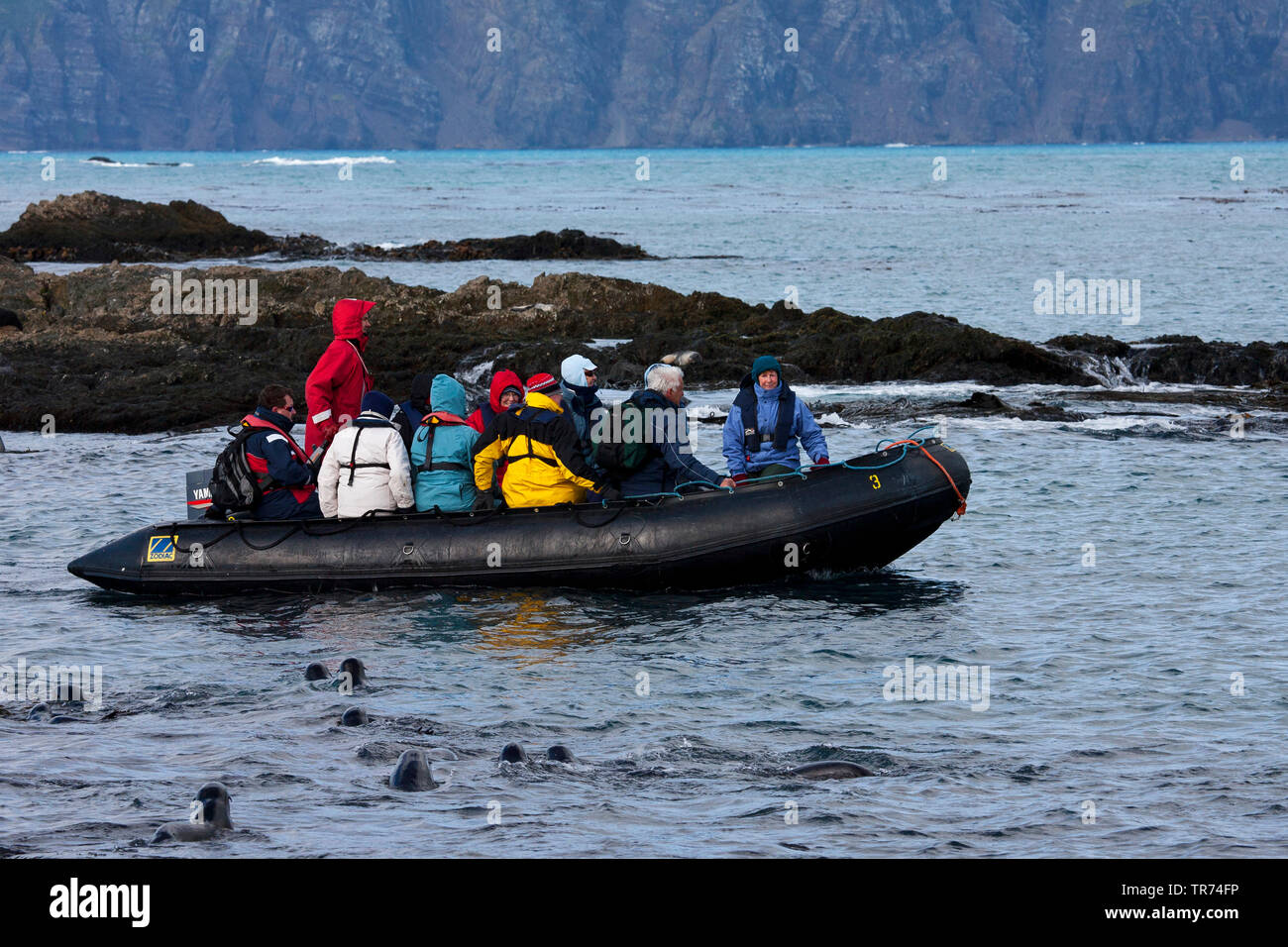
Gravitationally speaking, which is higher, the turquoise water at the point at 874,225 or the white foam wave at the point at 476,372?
the turquoise water at the point at 874,225

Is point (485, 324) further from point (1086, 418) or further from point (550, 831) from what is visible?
point (550, 831)

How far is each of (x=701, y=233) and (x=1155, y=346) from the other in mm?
40561

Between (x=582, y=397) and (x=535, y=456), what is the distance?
2.23ft

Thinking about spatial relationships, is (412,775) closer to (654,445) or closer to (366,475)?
(366,475)

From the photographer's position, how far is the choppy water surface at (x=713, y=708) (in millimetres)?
7824

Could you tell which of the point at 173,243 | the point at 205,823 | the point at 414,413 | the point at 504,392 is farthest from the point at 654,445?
the point at 173,243

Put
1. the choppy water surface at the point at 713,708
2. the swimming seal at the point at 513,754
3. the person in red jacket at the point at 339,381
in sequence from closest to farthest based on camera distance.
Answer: the choppy water surface at the point at 713,708 < the swimming seal at the point at 513,754 < the person in red jacket at the point at 339,381

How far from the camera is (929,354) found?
25344mm

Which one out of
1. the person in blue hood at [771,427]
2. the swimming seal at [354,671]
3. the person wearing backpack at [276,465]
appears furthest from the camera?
the person in blue hood at [771,427]

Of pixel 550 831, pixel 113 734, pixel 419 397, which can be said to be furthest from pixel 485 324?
pixel 550 831

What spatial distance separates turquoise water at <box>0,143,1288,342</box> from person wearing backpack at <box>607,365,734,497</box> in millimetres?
20204

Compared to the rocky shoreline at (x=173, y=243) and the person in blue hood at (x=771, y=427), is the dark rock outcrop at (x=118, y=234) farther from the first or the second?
the person in blue hood at (x=771, y=427)

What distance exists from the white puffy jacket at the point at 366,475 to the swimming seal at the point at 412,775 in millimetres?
4567

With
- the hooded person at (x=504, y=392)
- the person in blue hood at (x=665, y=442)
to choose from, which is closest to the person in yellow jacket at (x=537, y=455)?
the hooded person at (x=504, y=392)
